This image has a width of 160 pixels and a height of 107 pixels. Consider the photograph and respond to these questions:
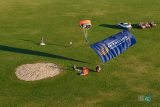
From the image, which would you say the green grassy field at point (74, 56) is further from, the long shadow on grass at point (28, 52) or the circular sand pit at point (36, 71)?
the circular sand pit at point (36, 71)

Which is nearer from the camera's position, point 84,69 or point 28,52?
point 84,69

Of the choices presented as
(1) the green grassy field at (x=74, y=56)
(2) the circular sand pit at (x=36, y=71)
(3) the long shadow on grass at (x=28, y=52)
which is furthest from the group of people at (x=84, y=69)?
(3) the long shadow on grass at (x=28, y=52)

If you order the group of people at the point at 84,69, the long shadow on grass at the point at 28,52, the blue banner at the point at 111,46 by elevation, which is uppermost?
the blue banner at the point at 111,46

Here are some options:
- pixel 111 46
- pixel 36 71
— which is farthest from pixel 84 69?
pixel 36 71

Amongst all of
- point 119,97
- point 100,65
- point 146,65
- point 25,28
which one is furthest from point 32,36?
point 119,97

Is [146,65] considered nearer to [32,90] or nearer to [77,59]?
[77,59]

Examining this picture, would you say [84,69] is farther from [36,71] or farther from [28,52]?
[28,52]
